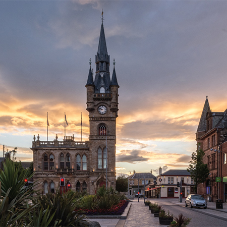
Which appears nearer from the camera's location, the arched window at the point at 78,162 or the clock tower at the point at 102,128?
the clock tower at the point at 102,128

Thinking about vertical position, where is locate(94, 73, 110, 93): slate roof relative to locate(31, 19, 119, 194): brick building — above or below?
above

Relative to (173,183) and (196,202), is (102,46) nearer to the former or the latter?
(173,183)

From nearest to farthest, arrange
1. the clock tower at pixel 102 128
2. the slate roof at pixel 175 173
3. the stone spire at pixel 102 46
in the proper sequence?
the clock tower at pixel 102 128 → the stone spire at pixel 102 46 → the slate roof at pixel 175 173

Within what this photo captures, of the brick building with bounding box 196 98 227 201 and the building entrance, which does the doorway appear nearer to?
the building entrance

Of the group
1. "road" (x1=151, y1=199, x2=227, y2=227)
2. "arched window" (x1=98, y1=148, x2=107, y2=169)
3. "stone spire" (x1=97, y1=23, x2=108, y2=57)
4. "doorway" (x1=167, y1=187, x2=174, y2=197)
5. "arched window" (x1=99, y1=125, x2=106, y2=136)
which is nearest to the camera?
"road" (x1=151, y1=199, x2=227, y2=227)

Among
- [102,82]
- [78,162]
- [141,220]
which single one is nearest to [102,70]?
[102,82]

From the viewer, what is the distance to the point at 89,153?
68625mm

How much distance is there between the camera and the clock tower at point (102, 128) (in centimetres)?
6631

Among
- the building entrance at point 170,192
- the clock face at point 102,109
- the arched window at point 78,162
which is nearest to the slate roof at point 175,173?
the building entrance at point 170,192

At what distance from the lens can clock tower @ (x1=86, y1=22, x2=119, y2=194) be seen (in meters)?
66.3

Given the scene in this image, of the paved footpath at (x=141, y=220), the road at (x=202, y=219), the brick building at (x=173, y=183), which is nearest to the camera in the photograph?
the paved footpath at (x=141, y=220)

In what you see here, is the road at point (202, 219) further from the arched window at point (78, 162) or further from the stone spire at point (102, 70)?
the stone spire at point (102, 70)

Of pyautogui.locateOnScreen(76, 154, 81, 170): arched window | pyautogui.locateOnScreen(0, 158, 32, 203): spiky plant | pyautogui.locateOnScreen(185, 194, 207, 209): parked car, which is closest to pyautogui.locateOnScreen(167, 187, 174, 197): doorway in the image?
pyautogui.locateOnScreen(76, 154, 81, 170): arched window

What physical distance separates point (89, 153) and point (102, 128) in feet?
19.8
